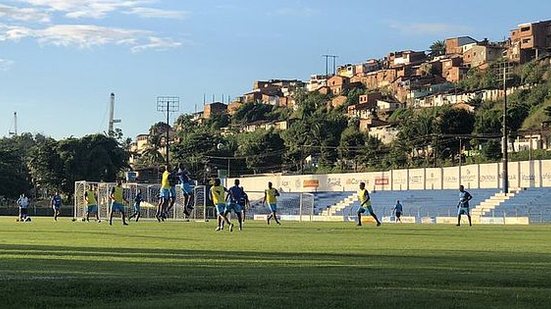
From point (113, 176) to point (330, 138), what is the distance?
4013 centimetres

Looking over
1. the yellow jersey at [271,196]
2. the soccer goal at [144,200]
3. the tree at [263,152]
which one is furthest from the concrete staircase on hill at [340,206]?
the tree at [263,152]

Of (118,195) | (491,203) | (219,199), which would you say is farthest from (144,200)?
(219,199)

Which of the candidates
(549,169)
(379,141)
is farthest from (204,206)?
(379,141)

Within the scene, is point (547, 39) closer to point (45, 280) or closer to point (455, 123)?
point (455, 123)

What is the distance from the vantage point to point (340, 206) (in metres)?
93.2

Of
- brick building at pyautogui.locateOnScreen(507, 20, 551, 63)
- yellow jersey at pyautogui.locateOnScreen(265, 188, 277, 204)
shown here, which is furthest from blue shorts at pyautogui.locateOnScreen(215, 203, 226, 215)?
brick building at pyautogui.locateOnScreen(507, 20, 551, 63)

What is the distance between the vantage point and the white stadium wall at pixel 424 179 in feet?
257

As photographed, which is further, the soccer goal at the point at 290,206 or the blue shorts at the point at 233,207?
the soccer goal at the point at 290,206

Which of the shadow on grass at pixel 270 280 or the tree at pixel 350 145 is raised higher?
the tree at pixel 350 145

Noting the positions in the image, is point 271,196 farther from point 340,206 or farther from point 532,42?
point 532,42

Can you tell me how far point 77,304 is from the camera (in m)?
9.26

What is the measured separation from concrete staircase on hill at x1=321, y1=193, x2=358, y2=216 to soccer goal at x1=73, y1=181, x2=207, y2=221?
25482mm

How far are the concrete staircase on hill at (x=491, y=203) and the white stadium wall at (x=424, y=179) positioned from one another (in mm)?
3064

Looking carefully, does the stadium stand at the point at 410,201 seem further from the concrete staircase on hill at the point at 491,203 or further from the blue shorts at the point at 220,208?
the blue shorts at the point at 220,208
